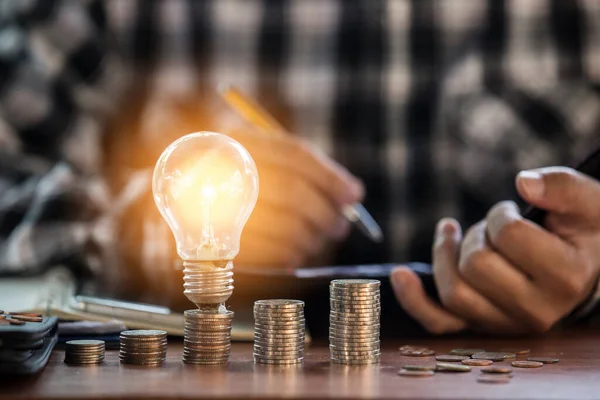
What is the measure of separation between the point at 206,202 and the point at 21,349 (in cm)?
19

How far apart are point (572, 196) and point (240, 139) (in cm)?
49

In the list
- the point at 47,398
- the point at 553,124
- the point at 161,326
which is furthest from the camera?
the point at 553,124

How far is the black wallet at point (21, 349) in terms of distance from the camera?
46 centimetres

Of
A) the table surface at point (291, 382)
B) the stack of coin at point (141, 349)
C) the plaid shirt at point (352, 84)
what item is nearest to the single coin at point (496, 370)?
the table surface at point (291, 382)

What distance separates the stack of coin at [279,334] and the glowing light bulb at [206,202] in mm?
38

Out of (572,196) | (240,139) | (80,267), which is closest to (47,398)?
(572,196)

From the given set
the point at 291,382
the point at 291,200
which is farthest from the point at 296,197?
the point at 291,382

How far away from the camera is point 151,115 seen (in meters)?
1.59

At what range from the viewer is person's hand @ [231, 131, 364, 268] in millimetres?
1018

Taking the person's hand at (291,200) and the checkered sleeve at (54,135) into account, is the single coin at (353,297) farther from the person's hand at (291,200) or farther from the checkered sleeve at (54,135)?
the checkered sleeve at (54,135)

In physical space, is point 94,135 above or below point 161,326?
above

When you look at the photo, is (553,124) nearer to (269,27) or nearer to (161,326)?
(269,27)

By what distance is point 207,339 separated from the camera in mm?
550

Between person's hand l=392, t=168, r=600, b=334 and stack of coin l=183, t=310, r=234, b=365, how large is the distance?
0.21m
